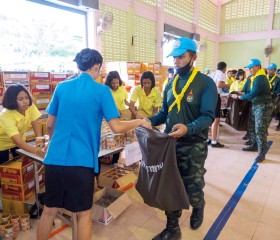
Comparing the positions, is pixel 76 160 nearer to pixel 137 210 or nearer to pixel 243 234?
pixel 137 210

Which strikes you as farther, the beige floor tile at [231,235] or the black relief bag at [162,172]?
the beige floor tile at [231,235]

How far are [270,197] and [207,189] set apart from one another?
2.26ft

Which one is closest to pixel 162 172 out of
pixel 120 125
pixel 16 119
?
pixel 120 125

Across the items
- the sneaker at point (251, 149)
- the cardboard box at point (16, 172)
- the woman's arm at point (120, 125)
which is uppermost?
the woman's arm at point (120, 125)

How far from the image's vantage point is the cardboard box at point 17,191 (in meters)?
2.24

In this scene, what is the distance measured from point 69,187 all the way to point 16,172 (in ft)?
3.32

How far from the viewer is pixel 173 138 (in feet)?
5.28

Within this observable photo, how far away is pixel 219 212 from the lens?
95.0 inches

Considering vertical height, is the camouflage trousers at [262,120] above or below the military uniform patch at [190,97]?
below

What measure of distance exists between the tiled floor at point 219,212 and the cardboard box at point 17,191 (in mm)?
313

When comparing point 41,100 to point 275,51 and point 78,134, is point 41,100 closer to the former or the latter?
point 78,134

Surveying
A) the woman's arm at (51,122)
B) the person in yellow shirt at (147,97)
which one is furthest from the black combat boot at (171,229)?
the person in yellow shirt at (147,97)

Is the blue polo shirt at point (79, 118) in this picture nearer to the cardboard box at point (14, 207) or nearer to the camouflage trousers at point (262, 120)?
the cardboard box at point (14, 207)

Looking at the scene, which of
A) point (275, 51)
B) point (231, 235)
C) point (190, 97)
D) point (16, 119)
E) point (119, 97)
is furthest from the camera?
point (275, 51)
